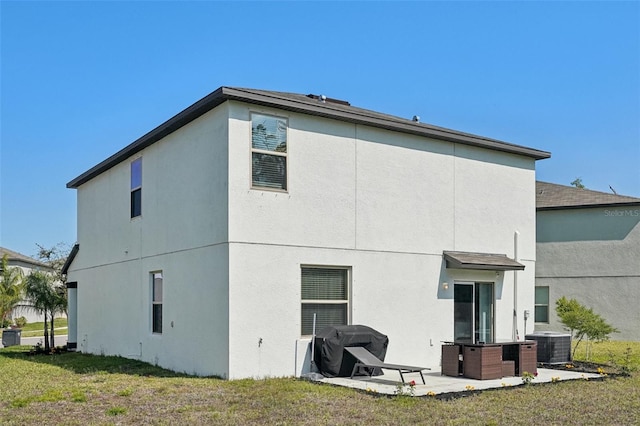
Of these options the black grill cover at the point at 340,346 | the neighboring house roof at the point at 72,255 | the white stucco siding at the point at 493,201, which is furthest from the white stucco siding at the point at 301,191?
the neighboring house roof at the point at 72,255

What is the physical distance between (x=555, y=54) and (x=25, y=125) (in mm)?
15537

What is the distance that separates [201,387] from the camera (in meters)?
10.6

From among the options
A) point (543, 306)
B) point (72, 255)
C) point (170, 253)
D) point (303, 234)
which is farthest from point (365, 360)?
point (543, 306)

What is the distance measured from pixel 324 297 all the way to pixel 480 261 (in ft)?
12.6

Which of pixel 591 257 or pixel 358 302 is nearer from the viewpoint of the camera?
pixel 358 302

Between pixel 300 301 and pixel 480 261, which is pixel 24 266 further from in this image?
pixel 480 261

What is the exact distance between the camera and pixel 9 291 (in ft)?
126

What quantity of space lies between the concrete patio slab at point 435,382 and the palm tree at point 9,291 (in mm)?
29114

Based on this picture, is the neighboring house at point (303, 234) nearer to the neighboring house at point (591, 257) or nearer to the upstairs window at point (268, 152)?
the upstairs window at point (268, 152)

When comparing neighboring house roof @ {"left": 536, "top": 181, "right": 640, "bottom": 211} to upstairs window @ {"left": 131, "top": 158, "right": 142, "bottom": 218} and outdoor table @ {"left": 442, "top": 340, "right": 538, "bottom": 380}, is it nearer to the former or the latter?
outdoor table @ {"left": 442, "top": 340, "right": 538, "bottom": 380}

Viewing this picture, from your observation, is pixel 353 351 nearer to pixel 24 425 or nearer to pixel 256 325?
pixel 256 325

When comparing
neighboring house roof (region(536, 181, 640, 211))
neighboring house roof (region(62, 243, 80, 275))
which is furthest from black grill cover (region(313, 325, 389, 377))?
neighboring house roof (region(536, 181, 640, 211))

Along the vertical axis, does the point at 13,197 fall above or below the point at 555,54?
below

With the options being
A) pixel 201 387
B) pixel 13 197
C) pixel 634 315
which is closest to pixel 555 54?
pixel 201 387
